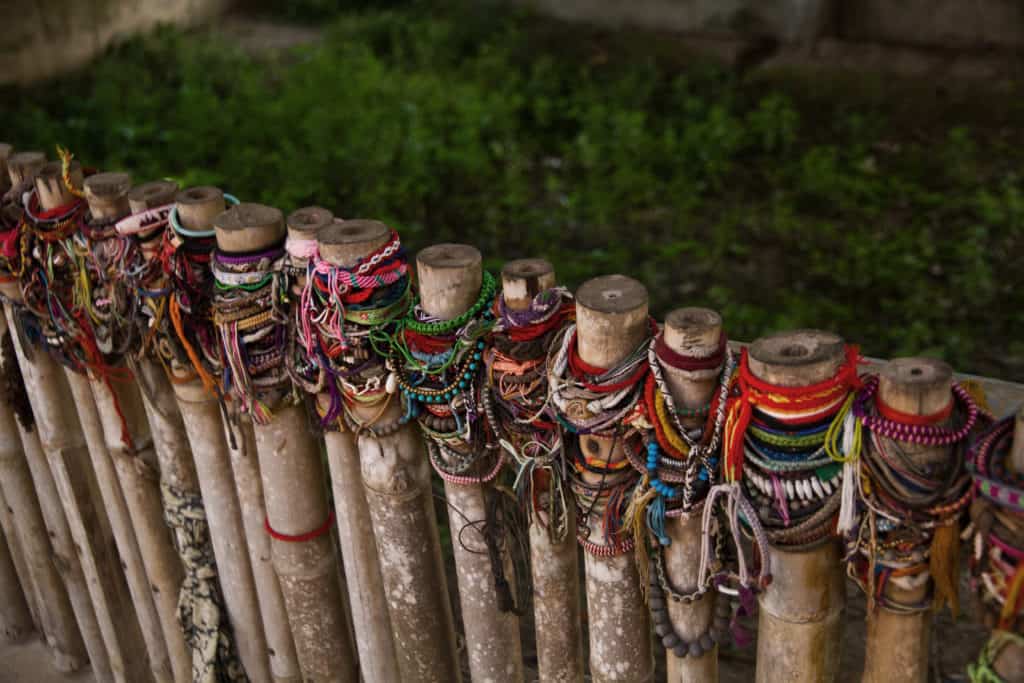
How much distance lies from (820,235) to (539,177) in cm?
164

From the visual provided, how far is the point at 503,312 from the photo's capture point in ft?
5.30

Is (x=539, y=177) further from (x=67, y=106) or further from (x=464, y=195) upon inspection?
(x=67, y=106)

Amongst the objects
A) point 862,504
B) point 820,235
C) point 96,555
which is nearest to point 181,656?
point 96,555

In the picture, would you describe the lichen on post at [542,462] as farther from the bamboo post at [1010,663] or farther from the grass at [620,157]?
the grass at [620,157]

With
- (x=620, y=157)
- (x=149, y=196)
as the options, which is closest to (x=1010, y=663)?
(x=149, y=196)

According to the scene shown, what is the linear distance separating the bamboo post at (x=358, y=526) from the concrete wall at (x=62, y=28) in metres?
6.53

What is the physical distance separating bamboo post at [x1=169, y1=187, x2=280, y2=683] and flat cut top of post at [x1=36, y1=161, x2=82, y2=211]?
0.89ft

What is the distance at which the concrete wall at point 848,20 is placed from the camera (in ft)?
22.4

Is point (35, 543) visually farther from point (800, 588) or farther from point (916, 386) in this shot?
point (916, 386)

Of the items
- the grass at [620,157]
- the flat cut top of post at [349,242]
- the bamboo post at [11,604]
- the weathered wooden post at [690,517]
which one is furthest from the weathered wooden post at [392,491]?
the grass at [620,157]

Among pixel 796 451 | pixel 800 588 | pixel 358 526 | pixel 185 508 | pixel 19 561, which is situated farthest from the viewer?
pixel 19 561

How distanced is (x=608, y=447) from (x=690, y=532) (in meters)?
0.18

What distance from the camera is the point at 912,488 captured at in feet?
4.58

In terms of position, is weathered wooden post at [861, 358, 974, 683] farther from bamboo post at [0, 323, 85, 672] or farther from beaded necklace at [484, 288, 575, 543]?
bamboo post at [0, 323, 85, 672]
